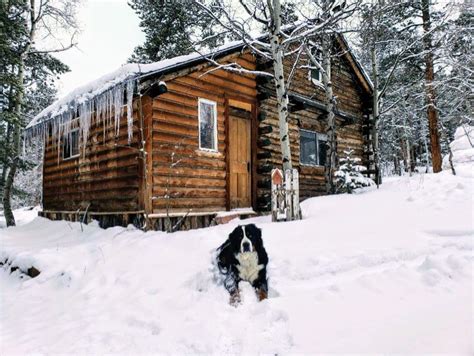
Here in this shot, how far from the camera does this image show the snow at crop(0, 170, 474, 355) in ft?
8.67

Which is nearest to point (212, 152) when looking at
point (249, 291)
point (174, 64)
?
point (174, 64)

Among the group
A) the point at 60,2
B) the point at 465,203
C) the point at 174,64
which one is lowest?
the point at 465,203

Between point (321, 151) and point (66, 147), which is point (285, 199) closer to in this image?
point (321, 151)

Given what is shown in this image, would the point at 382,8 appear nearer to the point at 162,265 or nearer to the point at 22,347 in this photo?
the point at 162,265

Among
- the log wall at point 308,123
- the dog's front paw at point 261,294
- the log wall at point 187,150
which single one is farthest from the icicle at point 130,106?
the dog's front paw at point 261,294

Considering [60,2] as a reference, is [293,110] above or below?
below

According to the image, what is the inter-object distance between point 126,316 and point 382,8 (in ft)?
34.9

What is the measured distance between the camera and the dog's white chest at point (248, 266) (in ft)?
11.6

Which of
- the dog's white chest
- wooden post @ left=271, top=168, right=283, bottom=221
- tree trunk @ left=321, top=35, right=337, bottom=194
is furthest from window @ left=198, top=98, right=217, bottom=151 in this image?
the dog's white chest

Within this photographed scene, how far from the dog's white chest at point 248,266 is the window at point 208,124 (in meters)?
4.80

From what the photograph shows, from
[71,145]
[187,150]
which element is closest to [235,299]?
[187,150]

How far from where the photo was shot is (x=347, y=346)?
246 centimetres

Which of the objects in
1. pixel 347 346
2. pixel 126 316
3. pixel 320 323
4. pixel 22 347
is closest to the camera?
pixel 347 346

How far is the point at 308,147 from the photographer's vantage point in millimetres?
11547
